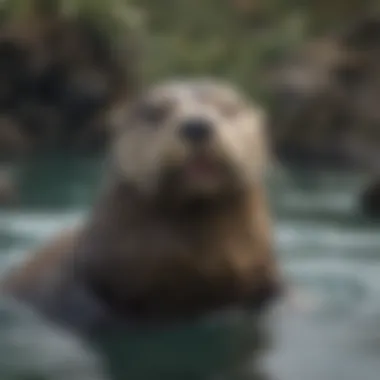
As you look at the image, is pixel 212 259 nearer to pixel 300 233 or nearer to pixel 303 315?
pixel 303 315

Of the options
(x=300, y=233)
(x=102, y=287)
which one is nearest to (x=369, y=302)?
(x=102, y=287)

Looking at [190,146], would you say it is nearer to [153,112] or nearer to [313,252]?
[153,112]

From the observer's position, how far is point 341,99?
9.92 m

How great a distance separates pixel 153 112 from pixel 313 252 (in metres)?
1.48

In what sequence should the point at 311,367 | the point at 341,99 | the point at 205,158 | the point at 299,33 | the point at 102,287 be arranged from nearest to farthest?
the point at 311,367, the point at 205,158, the point at 102,287, the point at 341,99, the point at 299,33

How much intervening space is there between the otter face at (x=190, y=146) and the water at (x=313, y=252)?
490mm

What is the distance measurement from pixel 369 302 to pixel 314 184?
3332 mm

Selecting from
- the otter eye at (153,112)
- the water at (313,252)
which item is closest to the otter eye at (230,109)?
the otter eye at (153,112)

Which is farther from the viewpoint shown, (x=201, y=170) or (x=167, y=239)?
(x=167, y=239)

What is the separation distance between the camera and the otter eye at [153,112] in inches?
152

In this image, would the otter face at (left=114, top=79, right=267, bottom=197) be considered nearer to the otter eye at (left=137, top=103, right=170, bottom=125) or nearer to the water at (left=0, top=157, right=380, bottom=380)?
the otter eye at (left=137, top=103, right=170, bottom=125)

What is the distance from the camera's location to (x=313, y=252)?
17.0ft

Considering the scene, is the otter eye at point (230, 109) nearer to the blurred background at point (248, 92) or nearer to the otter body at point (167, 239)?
the otter body at point (167, 239)

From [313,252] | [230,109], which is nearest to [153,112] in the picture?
[230,109]
